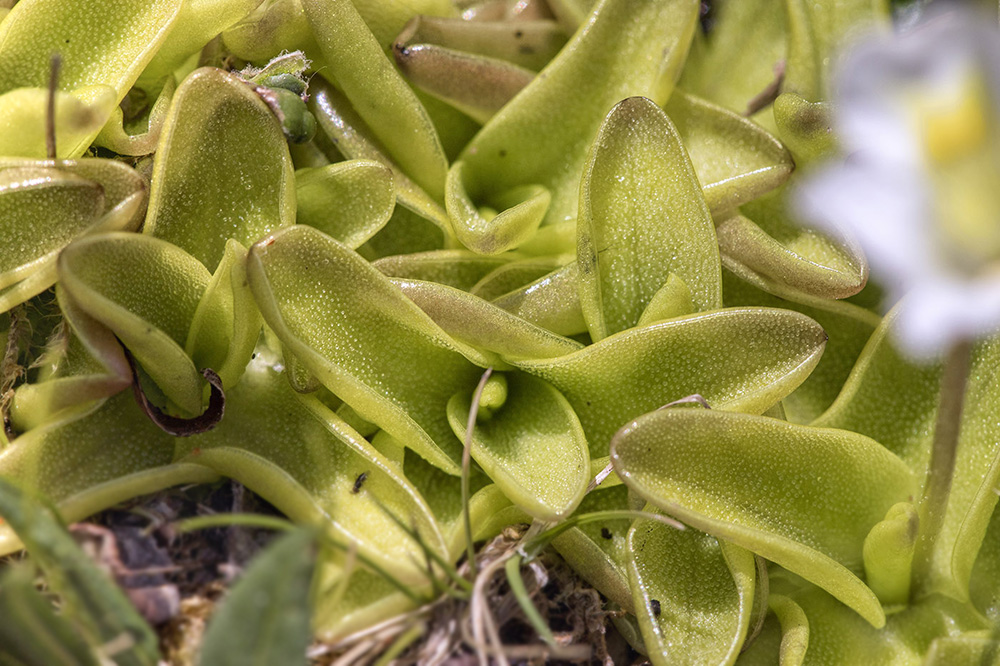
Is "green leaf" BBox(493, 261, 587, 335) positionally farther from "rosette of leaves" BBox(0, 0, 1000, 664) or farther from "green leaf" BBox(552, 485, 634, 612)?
"green leaf" BBox(552, 485, 634, 612)

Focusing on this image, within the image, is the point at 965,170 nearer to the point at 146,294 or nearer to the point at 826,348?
the point at 826,348

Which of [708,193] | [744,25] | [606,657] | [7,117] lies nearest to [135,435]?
[7,117]

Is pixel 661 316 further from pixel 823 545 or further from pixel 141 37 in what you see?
pixel 141 37

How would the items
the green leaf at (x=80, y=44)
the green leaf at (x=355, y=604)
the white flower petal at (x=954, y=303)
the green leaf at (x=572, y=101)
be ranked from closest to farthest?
1. the white flower petal at (x=954, y=303)
2. the green leaf at (x=355, y=604)
3. the green leaf at (x=80, y=44)
4. the green leaf at (x=572, y=101)

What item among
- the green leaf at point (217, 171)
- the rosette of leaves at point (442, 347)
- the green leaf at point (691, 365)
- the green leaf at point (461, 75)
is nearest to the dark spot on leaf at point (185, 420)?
the rosette of leaves at point (442, 347)

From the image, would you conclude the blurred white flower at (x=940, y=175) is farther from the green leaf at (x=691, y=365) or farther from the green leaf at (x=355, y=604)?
the green leaf at (x=355, y=604)
